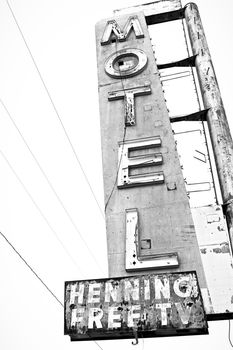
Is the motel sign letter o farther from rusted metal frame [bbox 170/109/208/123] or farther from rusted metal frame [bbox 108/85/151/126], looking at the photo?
rusted metal frame [bbox 170/109/208/123]

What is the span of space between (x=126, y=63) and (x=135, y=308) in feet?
16.9

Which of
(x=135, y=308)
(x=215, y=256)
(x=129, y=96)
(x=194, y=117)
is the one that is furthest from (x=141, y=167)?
(x=135, y=308)

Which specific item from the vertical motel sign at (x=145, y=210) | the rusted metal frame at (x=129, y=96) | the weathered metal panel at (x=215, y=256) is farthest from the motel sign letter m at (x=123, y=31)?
the weathered metal panel at (x=215, y=256)

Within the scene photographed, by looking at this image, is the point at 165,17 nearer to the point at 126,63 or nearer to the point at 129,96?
the point at 126,63

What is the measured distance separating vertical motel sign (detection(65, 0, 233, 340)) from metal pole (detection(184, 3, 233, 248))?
23 mm

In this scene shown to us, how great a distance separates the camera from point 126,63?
25.6 feet

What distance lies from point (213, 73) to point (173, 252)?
3.49 meters

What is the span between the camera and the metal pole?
18.0 ft

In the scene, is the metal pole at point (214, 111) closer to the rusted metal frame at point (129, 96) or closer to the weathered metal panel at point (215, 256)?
the weathered metal panel at point (215, 256)

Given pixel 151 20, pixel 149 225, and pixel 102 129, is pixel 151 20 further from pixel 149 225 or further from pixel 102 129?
pixel 149 225

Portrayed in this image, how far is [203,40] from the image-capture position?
24.4 ft

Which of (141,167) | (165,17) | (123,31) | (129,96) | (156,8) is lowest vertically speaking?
(141,167)

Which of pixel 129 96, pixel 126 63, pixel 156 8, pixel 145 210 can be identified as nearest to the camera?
pixel 145 210

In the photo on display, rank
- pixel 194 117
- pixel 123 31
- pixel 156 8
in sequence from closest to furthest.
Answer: pixel 194 117 → pixel 123 31 → pixel 156 8
